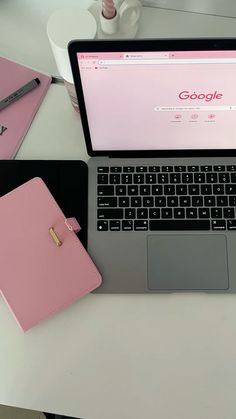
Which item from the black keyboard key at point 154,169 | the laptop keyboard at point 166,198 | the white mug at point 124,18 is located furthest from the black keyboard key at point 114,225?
the white mug at point 124,18

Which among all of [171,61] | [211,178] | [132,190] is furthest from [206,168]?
[171,61]

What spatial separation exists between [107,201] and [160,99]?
0.63ft

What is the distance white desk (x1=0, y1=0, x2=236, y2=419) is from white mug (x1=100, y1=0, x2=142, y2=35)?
1.49 ft

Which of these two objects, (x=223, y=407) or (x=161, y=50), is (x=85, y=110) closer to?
(x=161, y=50)

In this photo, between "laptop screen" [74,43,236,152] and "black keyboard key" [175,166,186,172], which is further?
"black keyboard key" [175,166,186,172]

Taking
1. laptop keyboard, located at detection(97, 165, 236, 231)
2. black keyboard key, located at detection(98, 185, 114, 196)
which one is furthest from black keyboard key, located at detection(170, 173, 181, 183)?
black keyboard key, located at detection(98, 185, 114, 196)

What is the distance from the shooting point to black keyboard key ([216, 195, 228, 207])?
0.77 m

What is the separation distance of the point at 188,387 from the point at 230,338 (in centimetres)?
10

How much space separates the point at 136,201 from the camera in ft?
2.52

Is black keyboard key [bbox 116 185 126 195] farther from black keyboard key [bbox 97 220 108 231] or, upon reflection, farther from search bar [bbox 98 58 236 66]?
search bar [bbox 98 58 236 66]

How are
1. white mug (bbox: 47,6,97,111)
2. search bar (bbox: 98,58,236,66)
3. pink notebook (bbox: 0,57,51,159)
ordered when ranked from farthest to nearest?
1. pink notebook (bbox: 0,57,51,159)
2. white mug (bbox: 47,6,97,111)
3. search bar (bbox: 98,58,236,66)

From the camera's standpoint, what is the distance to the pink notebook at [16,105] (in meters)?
0.81

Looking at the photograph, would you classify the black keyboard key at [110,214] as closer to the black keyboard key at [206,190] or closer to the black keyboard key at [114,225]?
the black keyboard key at [114,225]

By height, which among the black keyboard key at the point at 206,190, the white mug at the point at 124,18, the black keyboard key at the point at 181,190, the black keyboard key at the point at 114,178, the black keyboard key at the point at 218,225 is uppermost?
the white mug at the point at 124,18
